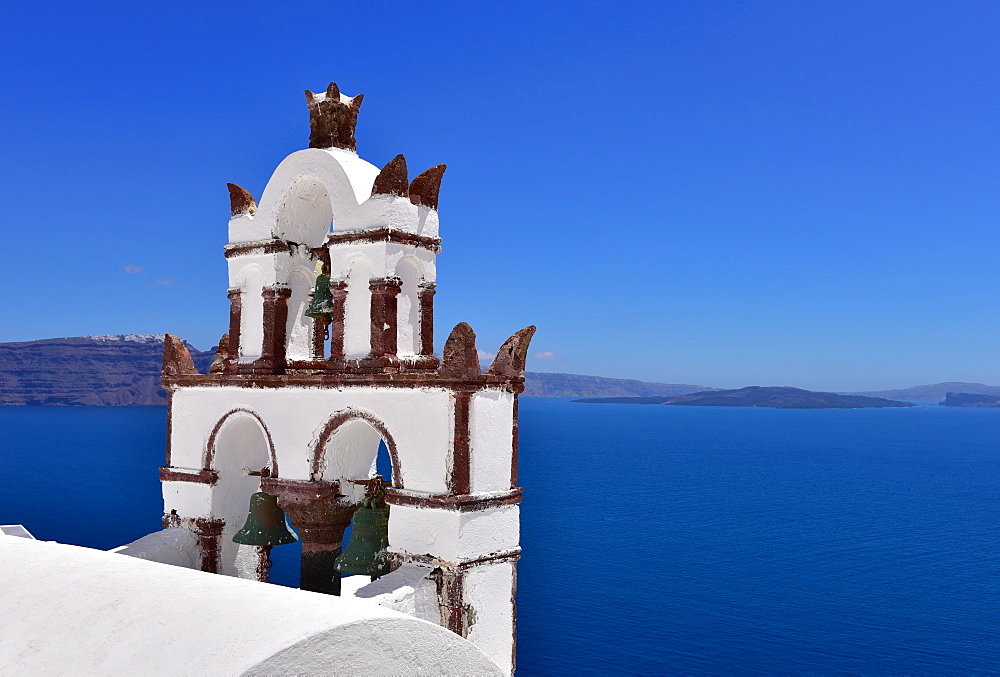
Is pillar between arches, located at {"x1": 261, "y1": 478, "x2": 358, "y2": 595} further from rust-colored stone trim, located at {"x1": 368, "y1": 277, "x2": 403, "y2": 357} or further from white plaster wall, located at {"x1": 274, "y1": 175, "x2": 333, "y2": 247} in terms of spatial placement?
white plaster wall, located at {"x1": 274, "y1": 175, "x2": 333, "y2": 247}

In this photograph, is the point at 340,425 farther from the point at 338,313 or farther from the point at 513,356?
the point at 513,356

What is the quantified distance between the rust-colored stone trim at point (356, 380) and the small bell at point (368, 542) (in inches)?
77.0

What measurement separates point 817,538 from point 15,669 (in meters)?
61.8

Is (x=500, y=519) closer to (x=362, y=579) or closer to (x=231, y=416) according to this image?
(x=362, y=579)

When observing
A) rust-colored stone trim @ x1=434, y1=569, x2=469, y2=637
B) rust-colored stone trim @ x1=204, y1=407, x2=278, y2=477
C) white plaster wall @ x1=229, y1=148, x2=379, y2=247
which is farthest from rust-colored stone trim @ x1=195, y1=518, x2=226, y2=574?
rust-colored stone trim @ x1=434, y1=569, x2=469, y2=637

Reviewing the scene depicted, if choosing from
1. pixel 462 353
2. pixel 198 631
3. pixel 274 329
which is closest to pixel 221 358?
pixel 274 329

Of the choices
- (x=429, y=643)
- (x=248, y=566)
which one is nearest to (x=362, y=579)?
(x=248, y=566)

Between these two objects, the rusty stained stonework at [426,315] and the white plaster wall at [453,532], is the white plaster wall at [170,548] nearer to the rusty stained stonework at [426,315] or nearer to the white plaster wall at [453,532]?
the white plaster wall at [453,532]

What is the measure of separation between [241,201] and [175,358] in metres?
2.96

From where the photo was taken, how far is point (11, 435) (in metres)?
149

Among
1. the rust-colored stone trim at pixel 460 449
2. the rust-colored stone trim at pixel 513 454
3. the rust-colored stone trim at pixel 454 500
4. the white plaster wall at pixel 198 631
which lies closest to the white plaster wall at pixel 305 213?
the rust-colored stone trim at pixel 460 449

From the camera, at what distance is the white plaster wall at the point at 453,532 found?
34.2 feet

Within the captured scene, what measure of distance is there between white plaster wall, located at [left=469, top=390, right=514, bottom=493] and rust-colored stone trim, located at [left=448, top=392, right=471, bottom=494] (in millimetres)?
65

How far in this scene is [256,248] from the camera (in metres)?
13.4
